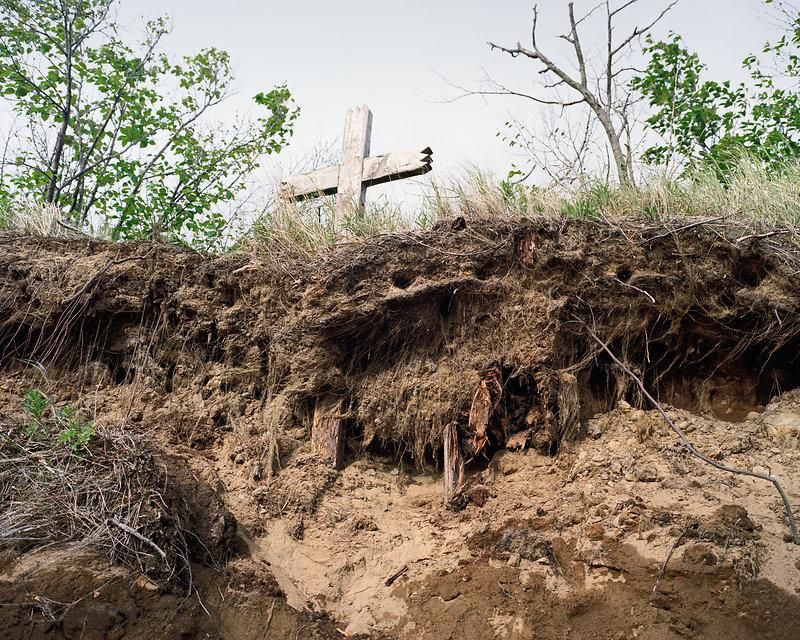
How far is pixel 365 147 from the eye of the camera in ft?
24.3

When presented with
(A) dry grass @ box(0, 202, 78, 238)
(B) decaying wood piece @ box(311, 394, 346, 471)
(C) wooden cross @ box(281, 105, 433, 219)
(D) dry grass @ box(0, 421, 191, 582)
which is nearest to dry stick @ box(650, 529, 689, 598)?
(B) decaying wood piece @ box(311, 394, 346, 471)

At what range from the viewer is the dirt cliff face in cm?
426

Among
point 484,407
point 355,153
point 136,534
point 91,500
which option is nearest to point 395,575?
point 484,407

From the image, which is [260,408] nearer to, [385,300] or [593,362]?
[385,300]

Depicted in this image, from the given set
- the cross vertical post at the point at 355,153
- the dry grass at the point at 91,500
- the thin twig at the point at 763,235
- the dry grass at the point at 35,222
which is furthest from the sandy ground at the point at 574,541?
the dry grass at the point at 35,222

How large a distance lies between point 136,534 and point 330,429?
5.73 ft

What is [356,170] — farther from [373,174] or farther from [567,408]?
[567,408]

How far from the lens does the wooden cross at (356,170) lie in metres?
6.85

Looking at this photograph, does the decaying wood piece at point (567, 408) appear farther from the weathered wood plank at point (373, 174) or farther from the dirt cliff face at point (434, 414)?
the weathered wood plank at point (373, 174)

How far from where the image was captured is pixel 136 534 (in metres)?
4.25

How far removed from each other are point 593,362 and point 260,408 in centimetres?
277

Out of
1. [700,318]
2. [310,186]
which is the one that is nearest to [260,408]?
[310,186]

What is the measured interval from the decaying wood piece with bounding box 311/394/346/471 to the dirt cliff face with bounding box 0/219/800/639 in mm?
78

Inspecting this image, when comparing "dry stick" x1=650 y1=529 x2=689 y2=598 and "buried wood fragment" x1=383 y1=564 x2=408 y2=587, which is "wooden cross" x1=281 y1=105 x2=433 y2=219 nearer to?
"buried wood fragment" x1=383 y1=564 x2=408 y2=587
